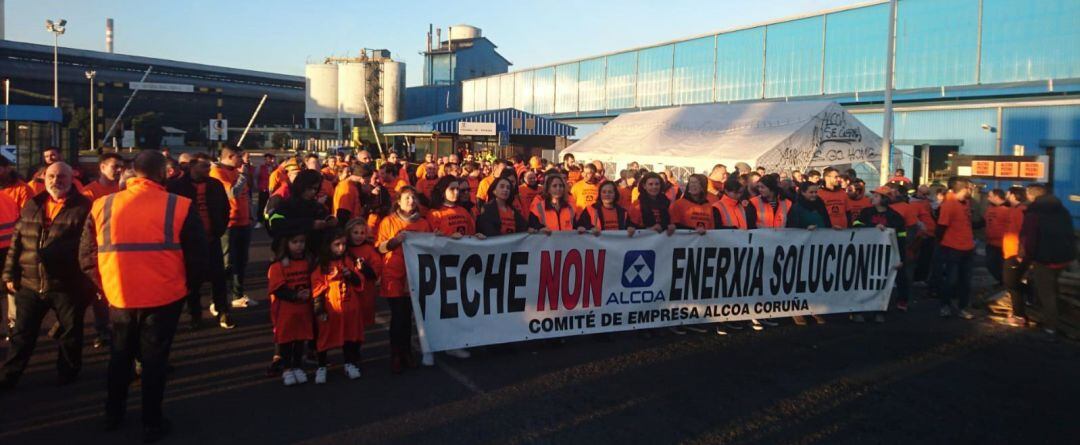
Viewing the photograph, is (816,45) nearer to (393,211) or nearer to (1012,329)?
(1012,329)

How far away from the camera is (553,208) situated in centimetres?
771

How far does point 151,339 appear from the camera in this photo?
4.69 m

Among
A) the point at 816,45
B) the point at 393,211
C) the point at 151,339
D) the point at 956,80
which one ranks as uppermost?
the point at 816,45

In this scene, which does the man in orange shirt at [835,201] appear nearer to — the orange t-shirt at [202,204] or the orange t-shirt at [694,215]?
the orange t-shirt at [694,215]

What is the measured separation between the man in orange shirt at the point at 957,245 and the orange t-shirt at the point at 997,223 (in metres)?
0.58

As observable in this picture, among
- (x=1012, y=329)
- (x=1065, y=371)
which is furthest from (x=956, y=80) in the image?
(x=1065, y=371)

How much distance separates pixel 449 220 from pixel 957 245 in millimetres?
6355

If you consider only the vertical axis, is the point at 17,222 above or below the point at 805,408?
above

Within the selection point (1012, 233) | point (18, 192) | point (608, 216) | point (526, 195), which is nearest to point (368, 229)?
point (608, 216)

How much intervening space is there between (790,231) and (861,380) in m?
2.32

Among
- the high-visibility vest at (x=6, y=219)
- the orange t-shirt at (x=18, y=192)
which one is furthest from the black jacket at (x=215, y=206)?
the high-visibility vest at (x=6, y=219)

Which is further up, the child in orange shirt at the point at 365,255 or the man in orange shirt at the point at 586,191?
the man in orange shirt at the point at 586,191

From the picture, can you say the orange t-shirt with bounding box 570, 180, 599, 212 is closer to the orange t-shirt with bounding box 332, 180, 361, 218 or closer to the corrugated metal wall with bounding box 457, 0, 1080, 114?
the orange t-shirt with bounding box 332, 180, 361, 218

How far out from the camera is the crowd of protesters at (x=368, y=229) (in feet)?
19.0
